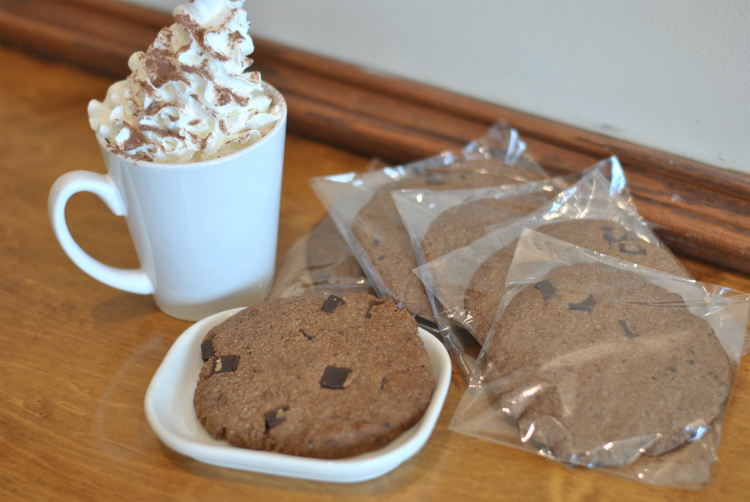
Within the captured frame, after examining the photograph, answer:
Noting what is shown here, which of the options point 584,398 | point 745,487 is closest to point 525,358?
point 584,398

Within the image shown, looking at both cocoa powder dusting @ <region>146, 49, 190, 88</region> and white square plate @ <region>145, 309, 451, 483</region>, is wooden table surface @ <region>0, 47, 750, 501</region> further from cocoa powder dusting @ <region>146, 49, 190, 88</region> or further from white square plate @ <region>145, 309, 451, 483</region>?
cocoa powder dusting @ <region>146, 49, 190, 88</region>

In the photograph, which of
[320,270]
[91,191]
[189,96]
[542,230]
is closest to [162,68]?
[189,96]

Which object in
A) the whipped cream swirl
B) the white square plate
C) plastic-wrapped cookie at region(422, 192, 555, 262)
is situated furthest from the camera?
plastic-wrapped cookie at region(422, 192, 555, 262)

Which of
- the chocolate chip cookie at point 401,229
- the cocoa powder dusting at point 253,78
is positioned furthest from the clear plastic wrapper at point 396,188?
the cocoa powder dusting at point 253,78

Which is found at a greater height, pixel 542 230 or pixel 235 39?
pixel 235 39

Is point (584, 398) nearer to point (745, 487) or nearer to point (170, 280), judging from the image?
point (745, 487)

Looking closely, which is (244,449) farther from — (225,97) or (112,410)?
(225,97)

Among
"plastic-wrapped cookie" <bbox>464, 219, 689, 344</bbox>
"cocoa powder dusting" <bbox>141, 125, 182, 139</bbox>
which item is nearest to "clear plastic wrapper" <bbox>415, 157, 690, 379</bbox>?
"plastic-wrapped cookie" <bbox>464, 219, 689, 344</bbox>

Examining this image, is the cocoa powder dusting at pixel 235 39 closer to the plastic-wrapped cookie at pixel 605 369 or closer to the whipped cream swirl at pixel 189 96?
the whipped cream swirl at pixel 189 96
